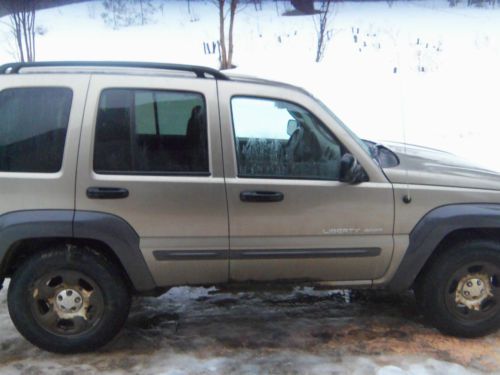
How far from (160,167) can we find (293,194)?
88 cm

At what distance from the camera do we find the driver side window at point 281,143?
3482mm

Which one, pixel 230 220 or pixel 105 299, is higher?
pixel 230 220

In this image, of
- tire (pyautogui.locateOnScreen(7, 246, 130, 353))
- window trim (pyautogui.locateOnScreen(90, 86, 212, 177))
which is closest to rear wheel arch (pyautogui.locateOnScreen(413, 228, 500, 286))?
window trim (pyautogui.locateOnScreen(90, 86, 212, 177))

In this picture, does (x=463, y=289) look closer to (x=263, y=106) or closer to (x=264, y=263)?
(x=264, y=263)

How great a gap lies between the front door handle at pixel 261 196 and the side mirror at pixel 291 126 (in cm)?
46

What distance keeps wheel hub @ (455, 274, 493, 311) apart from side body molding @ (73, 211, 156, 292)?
2189 millimetres

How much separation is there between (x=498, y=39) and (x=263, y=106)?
1466 centimetres

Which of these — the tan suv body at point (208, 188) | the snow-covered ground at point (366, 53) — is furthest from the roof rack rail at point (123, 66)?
the snow-covered ground at point (366, 53)

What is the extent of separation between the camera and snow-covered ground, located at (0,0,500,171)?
34.1 feet

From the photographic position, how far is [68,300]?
3469 millimetres

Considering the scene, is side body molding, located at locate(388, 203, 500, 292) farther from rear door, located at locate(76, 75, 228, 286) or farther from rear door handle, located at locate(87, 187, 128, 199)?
rear door handle, located at locate(87, 187, 128, 199)

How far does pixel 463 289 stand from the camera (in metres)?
3.74

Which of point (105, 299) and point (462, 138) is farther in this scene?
point (462, 138)

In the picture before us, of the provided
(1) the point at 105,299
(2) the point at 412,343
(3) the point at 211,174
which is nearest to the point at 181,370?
(1) the point at 105,299
